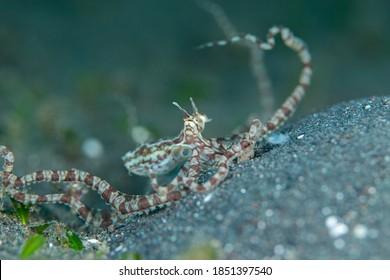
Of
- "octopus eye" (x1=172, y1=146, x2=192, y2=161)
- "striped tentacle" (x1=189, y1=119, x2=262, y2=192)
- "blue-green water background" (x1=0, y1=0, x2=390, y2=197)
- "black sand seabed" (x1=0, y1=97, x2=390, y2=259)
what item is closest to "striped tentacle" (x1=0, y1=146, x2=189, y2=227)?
"black sand seabed" (x1=0, y1=97, x2=390, y2=259)

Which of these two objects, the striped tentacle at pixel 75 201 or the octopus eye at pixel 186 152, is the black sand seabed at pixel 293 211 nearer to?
the striped tentacle at pixel 75 201

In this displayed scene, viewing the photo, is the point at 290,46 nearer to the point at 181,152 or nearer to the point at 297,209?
the point at 181,152

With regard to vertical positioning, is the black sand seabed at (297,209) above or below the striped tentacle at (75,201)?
below

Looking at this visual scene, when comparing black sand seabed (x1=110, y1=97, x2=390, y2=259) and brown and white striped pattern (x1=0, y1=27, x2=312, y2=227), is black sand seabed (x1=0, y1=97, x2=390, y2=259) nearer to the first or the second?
black sand seabed (x1=110, y1=97, x2=390, y2=259)

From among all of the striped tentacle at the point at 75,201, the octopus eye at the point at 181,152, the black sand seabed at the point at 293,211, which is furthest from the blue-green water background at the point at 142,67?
the black sand seabed at the point at 293,211

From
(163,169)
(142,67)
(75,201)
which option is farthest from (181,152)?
(142,67)

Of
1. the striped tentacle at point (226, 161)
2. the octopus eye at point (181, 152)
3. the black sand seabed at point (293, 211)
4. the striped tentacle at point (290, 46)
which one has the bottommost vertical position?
the black sand seabed at point (293, 211)
